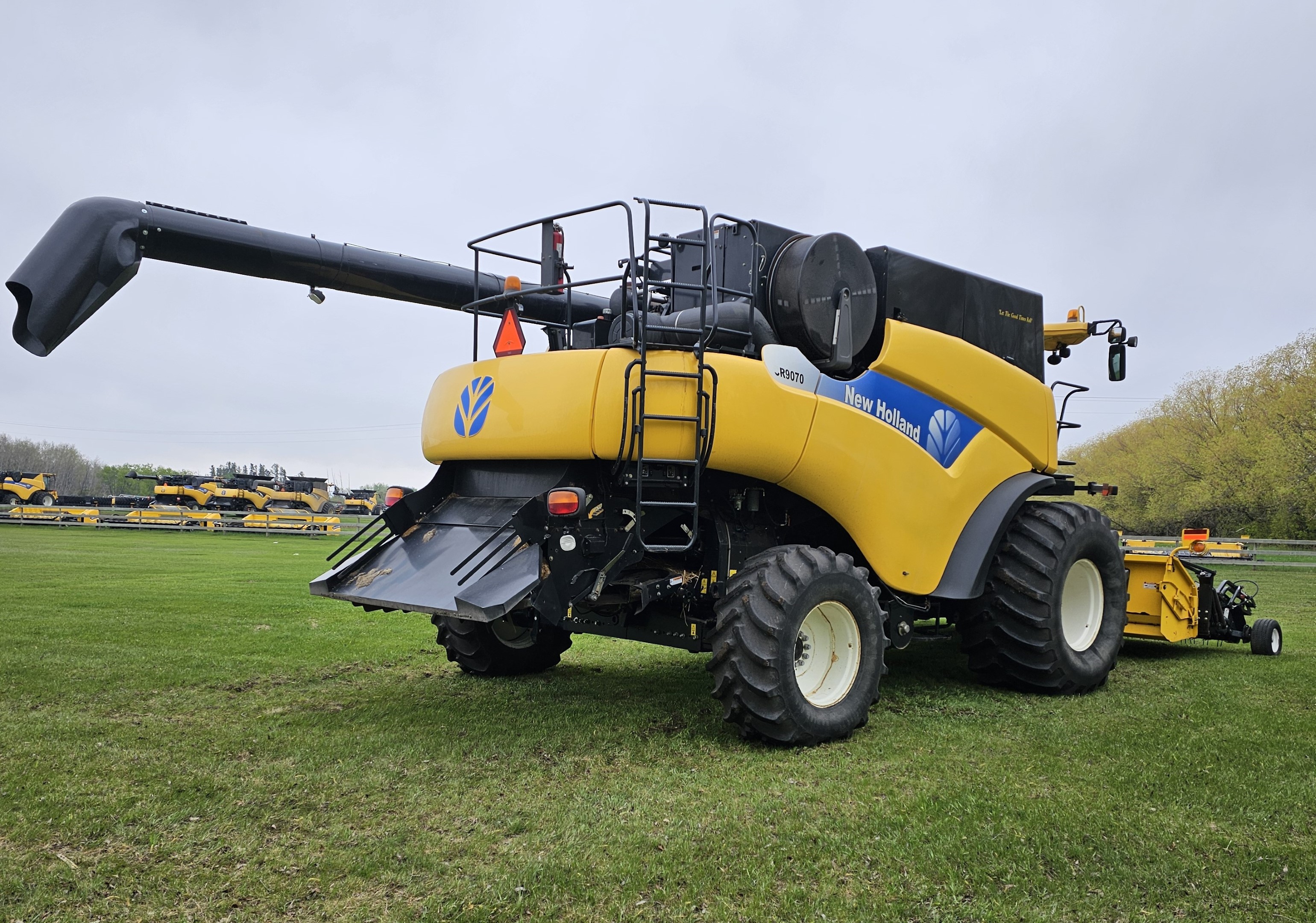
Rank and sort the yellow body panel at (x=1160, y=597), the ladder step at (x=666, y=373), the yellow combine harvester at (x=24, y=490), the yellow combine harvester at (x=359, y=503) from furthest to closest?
the yellow combine harvester at (x=359, y=503), the yellow combine harvester at (x=24, y=490), the yellow body panel at (x=1160, y=597), the ladder step at (x=666, y=373)

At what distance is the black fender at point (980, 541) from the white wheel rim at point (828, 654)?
1251 millimetres

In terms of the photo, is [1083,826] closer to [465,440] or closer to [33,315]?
[465,440]

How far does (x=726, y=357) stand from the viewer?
215 inches

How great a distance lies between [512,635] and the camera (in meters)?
7.06

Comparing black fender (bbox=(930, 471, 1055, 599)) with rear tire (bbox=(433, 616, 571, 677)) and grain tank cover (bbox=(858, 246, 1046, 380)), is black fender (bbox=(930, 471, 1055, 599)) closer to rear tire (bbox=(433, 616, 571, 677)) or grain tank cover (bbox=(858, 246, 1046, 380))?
grain tank cover (bbox=(858, 246, 1046, 380))

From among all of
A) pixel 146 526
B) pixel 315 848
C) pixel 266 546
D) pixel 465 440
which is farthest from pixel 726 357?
pixel 146 526

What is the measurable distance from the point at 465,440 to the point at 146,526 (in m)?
35.7

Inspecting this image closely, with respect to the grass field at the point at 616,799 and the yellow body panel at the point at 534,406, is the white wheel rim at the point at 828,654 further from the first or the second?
the yellow body panel at the point at 534,406

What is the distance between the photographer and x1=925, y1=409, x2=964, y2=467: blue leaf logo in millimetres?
6742

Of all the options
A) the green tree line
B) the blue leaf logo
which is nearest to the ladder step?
the blue leaf logo

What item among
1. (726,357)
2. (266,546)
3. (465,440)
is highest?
(726,357)

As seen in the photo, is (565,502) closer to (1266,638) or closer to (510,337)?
(510,337)

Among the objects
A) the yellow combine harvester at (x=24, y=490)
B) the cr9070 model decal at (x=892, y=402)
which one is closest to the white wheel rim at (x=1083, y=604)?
the cr9070 model decal at (x=892, y=402)

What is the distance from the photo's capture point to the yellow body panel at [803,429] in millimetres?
Result: 5281
